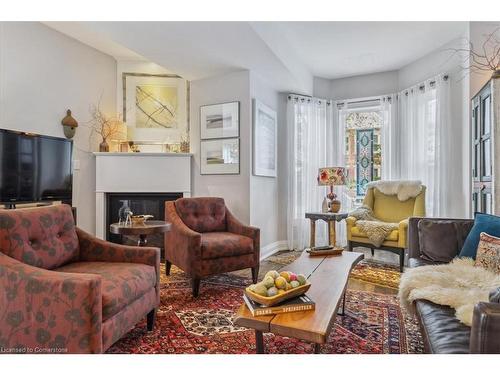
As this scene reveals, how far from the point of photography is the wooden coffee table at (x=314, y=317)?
4.24 feet

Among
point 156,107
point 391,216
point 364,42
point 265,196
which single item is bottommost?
point 391,216

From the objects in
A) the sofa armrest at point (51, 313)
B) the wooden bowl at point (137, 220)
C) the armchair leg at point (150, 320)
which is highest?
the wooden bowl at point (137, 220)

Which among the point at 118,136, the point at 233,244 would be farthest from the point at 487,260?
the point at 118,136

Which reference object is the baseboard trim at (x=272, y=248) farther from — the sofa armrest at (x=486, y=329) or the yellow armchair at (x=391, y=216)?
the sofa armrest at (x=486, y=329)

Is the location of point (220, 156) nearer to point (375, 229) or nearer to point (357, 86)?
point (375, 229)

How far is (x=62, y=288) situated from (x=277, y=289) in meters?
0.97

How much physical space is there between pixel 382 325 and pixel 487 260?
0.76 metres

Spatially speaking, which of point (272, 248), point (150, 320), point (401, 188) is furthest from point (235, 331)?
point (401, 188)

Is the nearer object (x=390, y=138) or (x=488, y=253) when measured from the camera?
(x=488, y=253)

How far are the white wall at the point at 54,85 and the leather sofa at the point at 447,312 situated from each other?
3.82 m

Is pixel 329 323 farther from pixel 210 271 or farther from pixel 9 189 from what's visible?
pixel 9 189

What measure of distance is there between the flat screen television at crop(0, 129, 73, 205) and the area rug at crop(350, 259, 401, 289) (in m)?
3.34

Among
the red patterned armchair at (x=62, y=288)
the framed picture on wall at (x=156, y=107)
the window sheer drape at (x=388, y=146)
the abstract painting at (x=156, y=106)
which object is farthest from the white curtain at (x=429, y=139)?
the red patterned armchair at (x=62, y=288)

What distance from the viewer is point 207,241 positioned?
2.99 m
